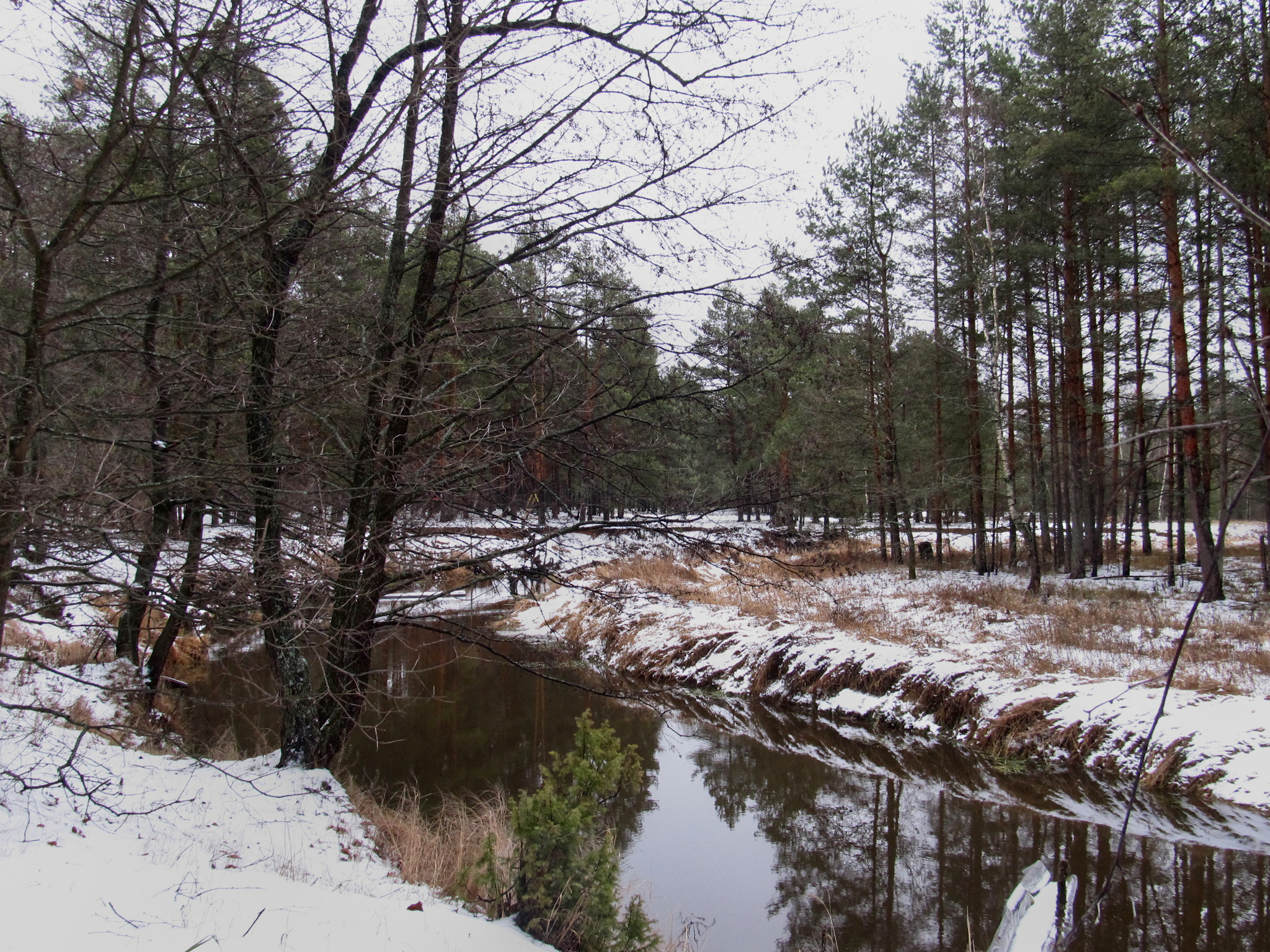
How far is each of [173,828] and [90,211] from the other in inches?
130

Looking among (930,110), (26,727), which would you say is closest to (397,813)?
(26,727)

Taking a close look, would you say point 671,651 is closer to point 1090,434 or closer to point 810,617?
point 810,617

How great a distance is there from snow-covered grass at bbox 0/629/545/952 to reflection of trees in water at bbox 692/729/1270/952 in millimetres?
3063

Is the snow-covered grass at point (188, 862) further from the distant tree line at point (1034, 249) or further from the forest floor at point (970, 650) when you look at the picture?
the distant tree line at point (1034, 249)

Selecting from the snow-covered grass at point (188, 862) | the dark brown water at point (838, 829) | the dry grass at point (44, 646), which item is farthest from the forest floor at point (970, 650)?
the dry grass at point (44, 646)

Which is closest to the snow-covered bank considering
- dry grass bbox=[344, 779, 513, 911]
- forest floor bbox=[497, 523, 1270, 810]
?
dry grass bbox=[344, 779, 513, 911]

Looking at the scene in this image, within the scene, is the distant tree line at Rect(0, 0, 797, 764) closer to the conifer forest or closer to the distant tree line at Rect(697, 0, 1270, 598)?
the conifer forest

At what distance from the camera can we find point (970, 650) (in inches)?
440

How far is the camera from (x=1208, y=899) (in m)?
5.71

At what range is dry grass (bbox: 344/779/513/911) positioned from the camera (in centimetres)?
473

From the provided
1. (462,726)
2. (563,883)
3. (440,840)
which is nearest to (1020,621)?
(462,726)

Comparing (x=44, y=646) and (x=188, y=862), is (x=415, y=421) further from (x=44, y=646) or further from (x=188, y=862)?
(x=44, y=646)

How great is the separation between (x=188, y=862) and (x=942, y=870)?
5570 mm

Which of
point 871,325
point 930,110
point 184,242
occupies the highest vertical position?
point 930,110
